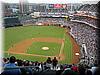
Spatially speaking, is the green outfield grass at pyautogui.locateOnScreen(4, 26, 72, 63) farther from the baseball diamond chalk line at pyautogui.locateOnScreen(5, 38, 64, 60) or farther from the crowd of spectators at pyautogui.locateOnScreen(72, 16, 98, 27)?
the crowd of spectators at pyautogui.locateOnScreen(72, 16, 98, 27)

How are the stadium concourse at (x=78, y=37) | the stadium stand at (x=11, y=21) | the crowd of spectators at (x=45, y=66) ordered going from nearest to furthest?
the crowd of spectators at (x=45, y=66) < the stadium concourse at (x=78, y=37) < the stadium stand at (x=11, y=21)

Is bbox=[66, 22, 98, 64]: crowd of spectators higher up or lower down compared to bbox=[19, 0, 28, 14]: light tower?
lower down

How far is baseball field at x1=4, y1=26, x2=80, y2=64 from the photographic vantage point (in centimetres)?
421

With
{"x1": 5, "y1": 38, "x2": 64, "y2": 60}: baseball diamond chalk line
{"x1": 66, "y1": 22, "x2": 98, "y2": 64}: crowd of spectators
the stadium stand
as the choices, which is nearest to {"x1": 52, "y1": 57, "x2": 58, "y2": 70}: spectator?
{"x1": 5, "y1": 38, "x2": 64, "y2": 60}: baseball diamond chalk line

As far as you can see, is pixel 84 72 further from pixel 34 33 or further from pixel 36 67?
pixel 34 33

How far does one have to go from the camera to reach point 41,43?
14.3 feet

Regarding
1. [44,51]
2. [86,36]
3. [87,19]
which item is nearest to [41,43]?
[44,51]

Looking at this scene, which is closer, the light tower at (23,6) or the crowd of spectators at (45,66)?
the crowd of spectators at (45,66)

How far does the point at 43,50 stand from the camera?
432 centimetres

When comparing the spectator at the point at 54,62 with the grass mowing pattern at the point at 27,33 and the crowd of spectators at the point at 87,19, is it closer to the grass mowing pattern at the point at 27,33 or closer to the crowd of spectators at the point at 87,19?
the grass mowing pattern at the point at 27,33

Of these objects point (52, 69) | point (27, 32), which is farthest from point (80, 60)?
point (27, 32)

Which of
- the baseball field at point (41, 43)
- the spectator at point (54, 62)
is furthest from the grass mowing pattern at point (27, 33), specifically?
the spectator at point (54, 62)

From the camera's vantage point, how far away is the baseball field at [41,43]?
421cm

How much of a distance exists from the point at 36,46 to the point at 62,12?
0.82m
